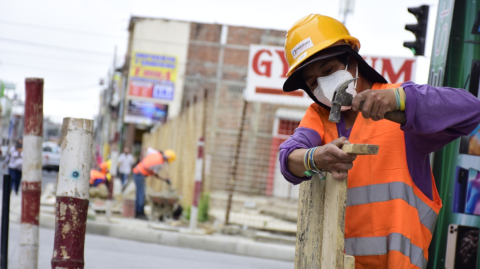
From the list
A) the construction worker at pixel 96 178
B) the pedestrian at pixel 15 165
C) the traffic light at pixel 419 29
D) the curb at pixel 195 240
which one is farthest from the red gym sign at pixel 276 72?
the pedestrian at pixel 15 165

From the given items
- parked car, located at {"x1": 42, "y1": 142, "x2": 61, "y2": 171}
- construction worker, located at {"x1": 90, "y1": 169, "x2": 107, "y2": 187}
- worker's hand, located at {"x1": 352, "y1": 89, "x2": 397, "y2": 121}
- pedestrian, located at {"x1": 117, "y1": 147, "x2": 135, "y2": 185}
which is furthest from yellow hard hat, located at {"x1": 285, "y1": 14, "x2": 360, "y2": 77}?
parked car, located at {"x1": 42, "y1": 142, "x2": 61, "y2": 171}

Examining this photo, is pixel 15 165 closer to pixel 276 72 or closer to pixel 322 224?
pixel 276 72

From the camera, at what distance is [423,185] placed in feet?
7.89

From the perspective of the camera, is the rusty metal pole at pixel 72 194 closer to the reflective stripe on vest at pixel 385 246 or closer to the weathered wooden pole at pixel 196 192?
the reflective stripe on vest at pixel 385 246

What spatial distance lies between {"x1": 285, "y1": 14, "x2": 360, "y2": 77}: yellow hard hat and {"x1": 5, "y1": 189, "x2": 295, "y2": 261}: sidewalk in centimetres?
698

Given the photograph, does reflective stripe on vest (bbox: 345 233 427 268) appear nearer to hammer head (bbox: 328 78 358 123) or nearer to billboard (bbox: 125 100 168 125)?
hammer head (bbox: 328 78 358 123)

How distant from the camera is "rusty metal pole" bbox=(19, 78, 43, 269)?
165 inches

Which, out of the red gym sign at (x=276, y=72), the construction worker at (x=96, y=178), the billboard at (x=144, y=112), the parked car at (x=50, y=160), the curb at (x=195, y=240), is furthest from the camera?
the billboard at (x=144, y=112)

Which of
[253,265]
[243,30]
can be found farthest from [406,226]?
[243,30]

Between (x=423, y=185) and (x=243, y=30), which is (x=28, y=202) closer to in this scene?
(x=423, y=185)

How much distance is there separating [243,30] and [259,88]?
2519 cm

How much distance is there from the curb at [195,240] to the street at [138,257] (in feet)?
0.92

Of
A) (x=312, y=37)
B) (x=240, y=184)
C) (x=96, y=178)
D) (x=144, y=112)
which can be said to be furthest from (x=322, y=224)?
(x=144, y=112)

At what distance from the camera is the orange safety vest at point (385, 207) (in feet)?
7.66
